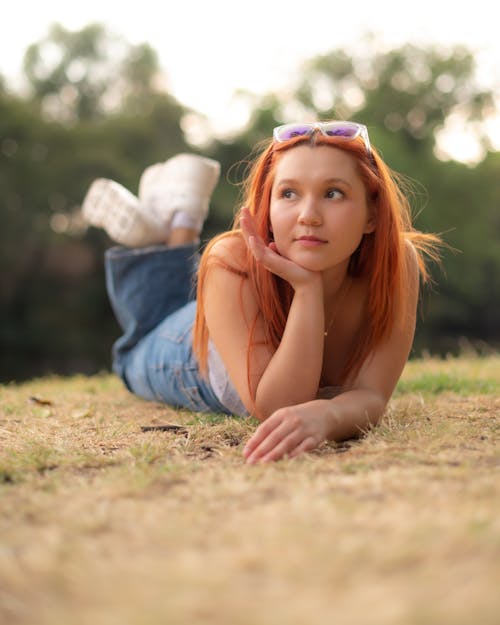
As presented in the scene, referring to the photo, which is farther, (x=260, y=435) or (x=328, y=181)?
(x=328, y=181)

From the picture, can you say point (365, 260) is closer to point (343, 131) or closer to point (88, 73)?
point (343, 131)

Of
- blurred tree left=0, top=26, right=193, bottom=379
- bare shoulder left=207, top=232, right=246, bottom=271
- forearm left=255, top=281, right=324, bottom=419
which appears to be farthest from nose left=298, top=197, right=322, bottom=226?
blurred tree left=0, top=26, right=193, bottom=379

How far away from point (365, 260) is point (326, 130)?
0.50 m

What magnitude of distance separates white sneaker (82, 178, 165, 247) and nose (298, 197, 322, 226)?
1737 millimetres

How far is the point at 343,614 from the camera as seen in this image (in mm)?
1003

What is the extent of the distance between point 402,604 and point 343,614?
82 mm

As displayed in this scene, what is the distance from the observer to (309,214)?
2289mm

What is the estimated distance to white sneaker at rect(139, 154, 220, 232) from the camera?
3.99 metres

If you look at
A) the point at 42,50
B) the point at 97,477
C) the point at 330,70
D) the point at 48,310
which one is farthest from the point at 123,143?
the point at 97,477

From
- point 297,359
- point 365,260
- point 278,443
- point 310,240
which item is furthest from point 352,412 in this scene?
point 365,260

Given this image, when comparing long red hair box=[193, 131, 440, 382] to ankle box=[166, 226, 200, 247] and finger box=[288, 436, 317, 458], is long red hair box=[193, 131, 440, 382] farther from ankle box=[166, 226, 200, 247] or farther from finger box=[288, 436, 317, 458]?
ankle box=[166, 226, 200, 247]

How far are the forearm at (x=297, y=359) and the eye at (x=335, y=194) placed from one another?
11.2 inches

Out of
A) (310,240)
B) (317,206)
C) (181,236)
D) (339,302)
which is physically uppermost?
(317,206)

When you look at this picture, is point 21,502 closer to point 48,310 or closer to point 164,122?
point 48,310
